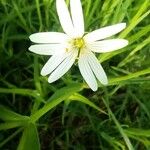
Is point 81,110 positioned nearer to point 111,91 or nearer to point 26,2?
point 111,91

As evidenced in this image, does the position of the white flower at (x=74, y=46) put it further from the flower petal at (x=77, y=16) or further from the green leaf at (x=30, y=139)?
the green leaf at (x=30, y=139)

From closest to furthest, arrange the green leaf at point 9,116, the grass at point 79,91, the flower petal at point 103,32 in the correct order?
the flower petal at point 103,32 → the green leaf at point 9,116 → the grass at point 79,91

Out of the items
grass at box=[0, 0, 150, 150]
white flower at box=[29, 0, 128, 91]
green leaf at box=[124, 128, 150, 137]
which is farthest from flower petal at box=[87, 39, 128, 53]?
green leaf at box=[124, 128, 150, 137]

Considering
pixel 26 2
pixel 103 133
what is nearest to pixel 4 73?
pixel 26 2

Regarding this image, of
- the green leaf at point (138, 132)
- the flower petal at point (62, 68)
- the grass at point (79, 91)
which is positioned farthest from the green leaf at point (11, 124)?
the green leaf at point (138, 132)

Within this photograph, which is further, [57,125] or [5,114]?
[57,125]

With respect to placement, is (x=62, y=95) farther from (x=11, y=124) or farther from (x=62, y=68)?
(x=11, y=124)
